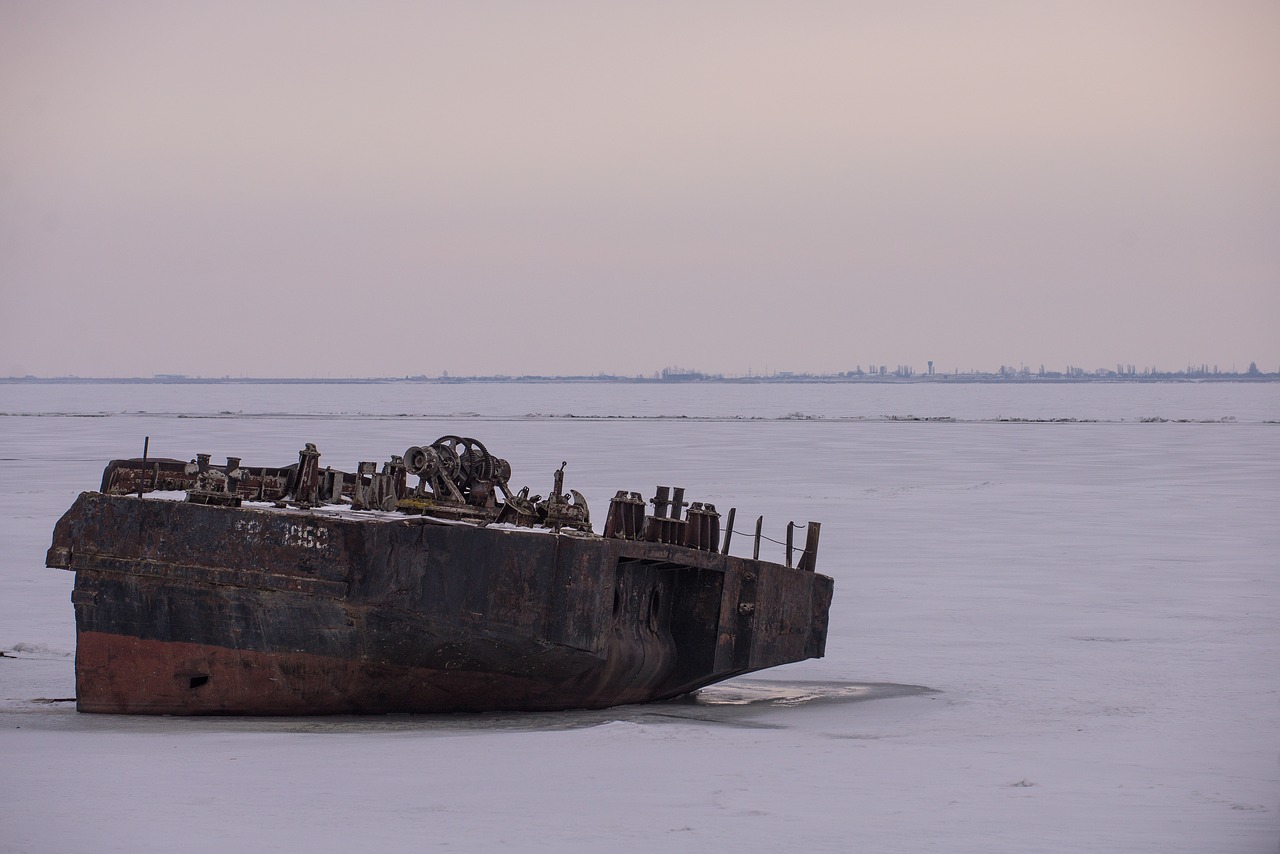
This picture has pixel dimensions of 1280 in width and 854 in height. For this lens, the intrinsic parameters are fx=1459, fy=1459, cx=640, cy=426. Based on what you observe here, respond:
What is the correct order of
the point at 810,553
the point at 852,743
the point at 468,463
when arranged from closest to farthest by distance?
1. the point at 852,743
2. the point at 468,463
3. the point at 810,553

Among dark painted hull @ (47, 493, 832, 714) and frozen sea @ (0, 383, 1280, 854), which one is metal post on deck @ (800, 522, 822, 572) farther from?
dark painted hull @ (47, 493, 832, 714)

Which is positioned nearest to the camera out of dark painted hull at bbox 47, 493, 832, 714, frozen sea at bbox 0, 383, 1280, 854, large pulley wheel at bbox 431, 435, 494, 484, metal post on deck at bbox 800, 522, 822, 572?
frozen sea at bbox 0, 383, 1280, 854

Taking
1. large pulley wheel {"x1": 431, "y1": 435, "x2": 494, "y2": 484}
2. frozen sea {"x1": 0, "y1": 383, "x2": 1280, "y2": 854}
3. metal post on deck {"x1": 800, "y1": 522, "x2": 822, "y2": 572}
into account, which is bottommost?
frozen sea {"x1": 0, "y1": 383, "x2": 1280, "y2": 854}

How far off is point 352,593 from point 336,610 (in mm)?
183

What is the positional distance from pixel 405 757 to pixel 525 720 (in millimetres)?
1325

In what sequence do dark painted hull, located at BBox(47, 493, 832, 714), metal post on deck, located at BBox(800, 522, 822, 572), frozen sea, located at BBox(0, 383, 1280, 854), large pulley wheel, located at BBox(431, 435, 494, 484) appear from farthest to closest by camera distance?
metal post on deck, located at BBox(800, 522, 822, 572)
large pulley wheel, located at BBox(431, 435, 494, 484)
dark painted hull, located at BBox(47, 493, 832, 714)
frozen sea, located at BBox(0, 383, 1280, 854)

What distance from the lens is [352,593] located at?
756 centimetres

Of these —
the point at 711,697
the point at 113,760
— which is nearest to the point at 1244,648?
the point at 711,697

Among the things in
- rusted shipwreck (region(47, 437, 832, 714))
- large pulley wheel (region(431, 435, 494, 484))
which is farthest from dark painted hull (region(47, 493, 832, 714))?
large pulley wheel (region(431, 435, 494, 484))

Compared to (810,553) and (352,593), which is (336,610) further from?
(810,553)

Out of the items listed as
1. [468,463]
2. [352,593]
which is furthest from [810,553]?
[352,593]

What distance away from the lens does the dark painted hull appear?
7617 millimetres

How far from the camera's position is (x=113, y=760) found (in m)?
6.82

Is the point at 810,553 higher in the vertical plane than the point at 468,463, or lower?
lower
